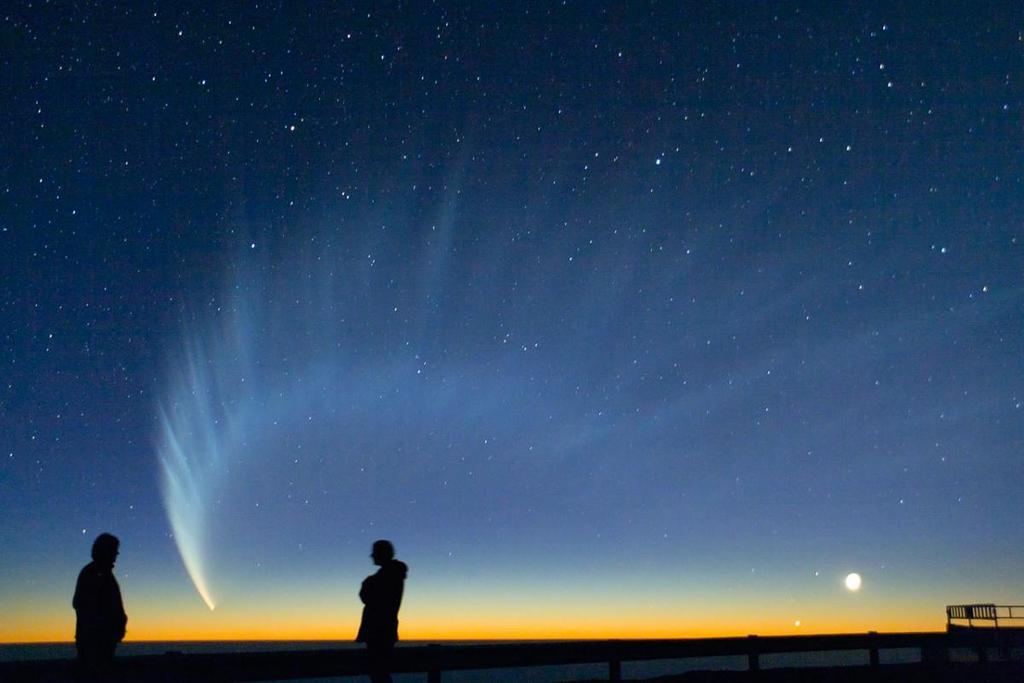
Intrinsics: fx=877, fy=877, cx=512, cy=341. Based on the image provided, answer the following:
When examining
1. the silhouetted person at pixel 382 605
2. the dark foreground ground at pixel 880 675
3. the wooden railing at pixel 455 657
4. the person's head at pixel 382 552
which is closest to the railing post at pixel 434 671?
the wooden railing at pixel 455 657

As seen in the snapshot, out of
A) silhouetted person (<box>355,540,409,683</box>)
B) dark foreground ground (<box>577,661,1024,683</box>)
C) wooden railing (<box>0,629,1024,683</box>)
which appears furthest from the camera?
dark foreground ground (<box>577,661,1024,683</box>)

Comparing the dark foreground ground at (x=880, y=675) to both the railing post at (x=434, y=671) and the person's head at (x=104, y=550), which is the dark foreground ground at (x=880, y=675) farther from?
the person's head at (x=104, y=550)

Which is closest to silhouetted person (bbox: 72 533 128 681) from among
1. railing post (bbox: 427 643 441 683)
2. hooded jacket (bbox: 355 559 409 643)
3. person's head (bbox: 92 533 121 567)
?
person's head (bbox: 92 533 121 567)

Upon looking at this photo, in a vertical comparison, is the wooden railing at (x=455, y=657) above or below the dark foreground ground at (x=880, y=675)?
above

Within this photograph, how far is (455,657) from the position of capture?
314 inches

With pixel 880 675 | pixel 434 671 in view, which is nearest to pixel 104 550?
pixel 434 671

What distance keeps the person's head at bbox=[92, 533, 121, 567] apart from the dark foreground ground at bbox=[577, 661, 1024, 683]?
17.7 feet

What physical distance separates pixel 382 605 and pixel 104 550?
242 centimetres

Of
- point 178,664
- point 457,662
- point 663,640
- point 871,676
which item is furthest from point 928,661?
point 178,664

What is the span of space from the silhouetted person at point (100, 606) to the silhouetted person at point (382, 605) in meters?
2.04

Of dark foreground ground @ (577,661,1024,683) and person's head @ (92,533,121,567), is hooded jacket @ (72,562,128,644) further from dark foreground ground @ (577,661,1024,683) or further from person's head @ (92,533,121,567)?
dark foreground ground @ (577,661,1024,683)

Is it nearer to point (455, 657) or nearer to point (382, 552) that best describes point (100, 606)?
point (382, 552)

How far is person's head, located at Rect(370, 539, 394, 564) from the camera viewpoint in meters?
8.02

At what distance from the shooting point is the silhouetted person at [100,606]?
21.4 ft
